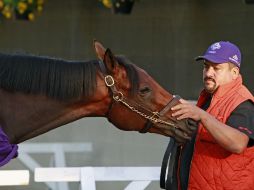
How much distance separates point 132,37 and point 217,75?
3.99 m

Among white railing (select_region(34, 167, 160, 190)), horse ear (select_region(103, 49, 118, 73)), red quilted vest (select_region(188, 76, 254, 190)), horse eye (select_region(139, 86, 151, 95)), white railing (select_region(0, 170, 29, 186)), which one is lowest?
white railing (select_region(34, 167, 160, 190))

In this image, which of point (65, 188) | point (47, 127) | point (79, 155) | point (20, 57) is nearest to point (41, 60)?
point (20, 57)

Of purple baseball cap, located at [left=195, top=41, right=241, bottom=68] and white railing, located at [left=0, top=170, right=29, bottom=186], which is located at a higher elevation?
purple baseball cap, located at [left=195, top=41, right=241, bottom=68]

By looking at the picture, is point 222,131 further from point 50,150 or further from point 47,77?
point 50,150

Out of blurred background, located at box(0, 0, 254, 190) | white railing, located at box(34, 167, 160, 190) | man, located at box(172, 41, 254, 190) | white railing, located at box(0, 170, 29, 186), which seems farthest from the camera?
blurred background, located at box(0, 0, 254, 190)

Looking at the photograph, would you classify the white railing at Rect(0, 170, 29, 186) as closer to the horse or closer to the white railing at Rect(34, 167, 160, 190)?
the white railing at Rect(34, 167, 160, 190)

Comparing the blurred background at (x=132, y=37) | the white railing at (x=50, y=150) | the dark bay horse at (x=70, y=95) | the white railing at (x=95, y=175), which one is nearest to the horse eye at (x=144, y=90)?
the dark bay horse at (x=70, y=95)

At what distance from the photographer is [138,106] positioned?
3.59 meters

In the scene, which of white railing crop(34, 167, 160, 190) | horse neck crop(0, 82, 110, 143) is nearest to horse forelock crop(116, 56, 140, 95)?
horse neck crop(0, 82, 110, 143)

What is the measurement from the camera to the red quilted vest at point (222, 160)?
3457 millimetres

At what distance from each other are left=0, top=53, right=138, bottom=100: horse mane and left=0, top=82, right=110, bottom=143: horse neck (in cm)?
3

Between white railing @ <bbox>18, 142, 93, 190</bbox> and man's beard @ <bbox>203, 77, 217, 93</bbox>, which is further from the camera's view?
white railing @ <bbox>18, 142, 93, 190</bbox>

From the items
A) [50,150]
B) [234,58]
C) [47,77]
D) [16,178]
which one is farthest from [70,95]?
[50,150]

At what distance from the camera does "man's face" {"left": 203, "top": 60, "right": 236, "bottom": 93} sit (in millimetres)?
3561
